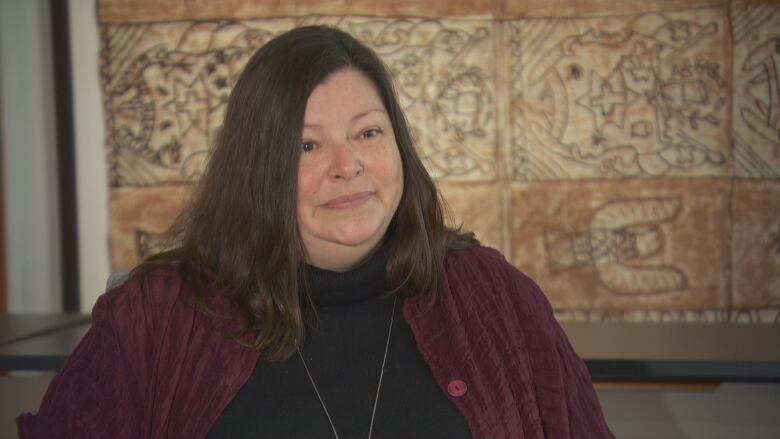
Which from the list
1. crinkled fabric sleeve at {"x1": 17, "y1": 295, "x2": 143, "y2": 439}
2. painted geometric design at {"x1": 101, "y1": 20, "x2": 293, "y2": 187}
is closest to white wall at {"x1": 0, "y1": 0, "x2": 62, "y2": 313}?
painted geometric design at {"x1": 101, "y1": 20, "x2": 293, "y2": 187}

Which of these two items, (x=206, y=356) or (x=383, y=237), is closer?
(x=206, y=356)

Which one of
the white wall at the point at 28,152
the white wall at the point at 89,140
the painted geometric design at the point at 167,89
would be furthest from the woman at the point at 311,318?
the white wall at the point at 28,152

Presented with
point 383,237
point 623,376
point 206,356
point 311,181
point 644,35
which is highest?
point 644,35

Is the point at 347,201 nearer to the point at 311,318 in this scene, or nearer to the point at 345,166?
the point at 345,166

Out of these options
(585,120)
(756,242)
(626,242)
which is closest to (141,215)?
(585,120)

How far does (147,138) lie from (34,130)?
44 centimetres

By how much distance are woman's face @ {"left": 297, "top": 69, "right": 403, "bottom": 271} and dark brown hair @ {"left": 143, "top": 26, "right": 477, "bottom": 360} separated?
0.07 ft

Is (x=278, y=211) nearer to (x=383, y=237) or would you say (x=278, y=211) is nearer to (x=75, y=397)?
(x=383, y=237)

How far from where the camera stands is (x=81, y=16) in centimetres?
288

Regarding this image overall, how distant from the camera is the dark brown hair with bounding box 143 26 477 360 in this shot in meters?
1.32

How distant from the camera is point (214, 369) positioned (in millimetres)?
1302

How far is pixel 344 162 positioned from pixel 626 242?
5.28 ft

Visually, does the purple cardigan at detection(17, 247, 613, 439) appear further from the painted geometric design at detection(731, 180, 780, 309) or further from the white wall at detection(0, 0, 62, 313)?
the white wall at detection(0, 0, 62, 313)

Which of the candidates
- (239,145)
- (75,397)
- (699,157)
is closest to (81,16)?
(239,145)
